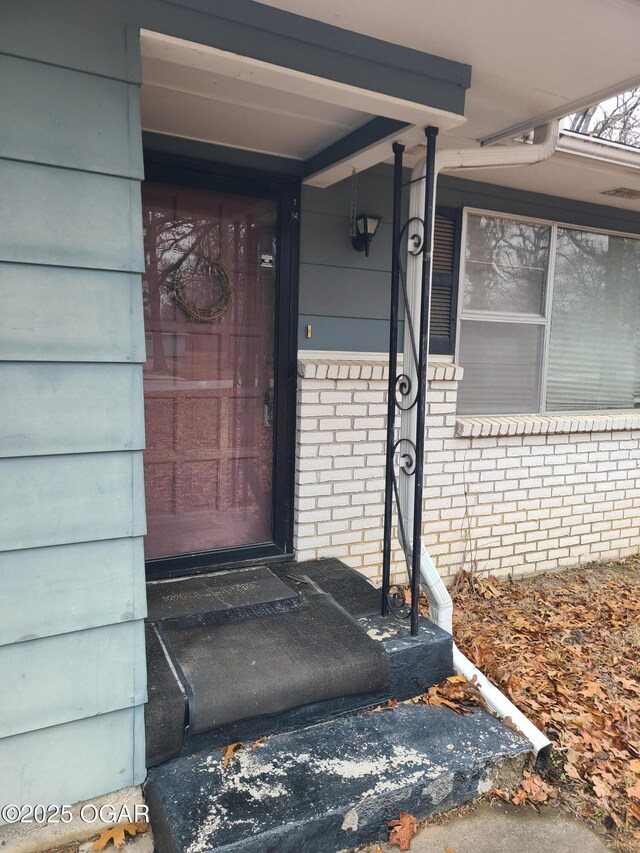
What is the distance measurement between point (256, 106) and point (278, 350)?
1230 millimetres

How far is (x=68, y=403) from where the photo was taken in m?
1.87

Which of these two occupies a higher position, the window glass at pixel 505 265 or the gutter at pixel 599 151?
the gutter at pixel 599 151

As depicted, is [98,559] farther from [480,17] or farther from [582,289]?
[582,289]

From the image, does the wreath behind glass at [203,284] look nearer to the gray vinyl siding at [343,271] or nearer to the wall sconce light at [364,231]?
the gray vinyl siding at [343,271]

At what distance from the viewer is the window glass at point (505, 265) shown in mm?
4145

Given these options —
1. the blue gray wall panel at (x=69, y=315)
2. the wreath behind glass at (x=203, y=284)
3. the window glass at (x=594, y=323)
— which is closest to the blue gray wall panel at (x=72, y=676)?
the blue gray wall panel at (x=69, y=315)

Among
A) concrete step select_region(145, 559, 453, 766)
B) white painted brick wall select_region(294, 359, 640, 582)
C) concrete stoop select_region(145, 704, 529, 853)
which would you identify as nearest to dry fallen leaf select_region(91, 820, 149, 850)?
concrete stoop select_region(145, 704, 529, 853)

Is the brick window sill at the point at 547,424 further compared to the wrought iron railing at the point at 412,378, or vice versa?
the brick window sill at the point at 547,424

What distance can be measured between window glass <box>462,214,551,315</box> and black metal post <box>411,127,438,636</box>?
5.12 feet

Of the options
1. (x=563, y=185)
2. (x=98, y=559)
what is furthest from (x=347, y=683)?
(x=563, y=185)

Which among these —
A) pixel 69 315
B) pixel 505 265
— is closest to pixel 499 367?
pixel 505 265

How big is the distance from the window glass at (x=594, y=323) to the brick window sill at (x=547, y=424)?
0.11 meters

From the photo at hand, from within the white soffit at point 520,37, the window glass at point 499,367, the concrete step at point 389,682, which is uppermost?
the white soffit at point 520,37

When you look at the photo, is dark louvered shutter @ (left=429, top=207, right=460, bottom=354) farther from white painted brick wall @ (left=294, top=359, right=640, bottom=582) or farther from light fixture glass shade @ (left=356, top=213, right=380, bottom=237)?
light fixture glass shade @ (left=356, top=213, right=380, bottom=237)
